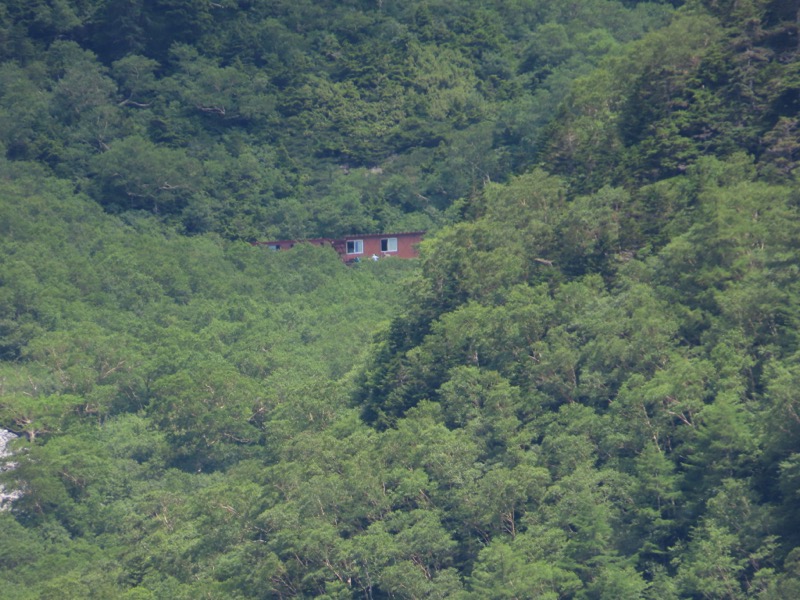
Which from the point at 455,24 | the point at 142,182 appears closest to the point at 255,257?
the point at 142,182

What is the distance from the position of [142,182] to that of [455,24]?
45.3 feet

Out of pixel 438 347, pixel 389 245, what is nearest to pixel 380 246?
pixel 389 245

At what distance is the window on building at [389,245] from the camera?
4944 centimetres

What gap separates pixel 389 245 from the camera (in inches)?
1949

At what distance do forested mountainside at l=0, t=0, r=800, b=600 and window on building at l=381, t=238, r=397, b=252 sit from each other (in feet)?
2.40

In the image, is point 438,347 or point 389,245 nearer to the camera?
point 438,347

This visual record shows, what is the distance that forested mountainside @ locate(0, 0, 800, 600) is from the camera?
2402 cm

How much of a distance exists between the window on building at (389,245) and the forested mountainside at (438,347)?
0.73 m

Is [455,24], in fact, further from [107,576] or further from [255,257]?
[107,576]

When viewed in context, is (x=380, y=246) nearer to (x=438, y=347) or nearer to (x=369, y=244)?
(x=369, y=244)

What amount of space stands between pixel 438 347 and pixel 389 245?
64.9 feet

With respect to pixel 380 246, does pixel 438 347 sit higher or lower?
lower

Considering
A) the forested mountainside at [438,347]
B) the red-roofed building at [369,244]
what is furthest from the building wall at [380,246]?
the forested mountainside at [438,347]

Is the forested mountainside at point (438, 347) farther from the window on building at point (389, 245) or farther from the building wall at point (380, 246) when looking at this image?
the window on building at point (389, 245)
